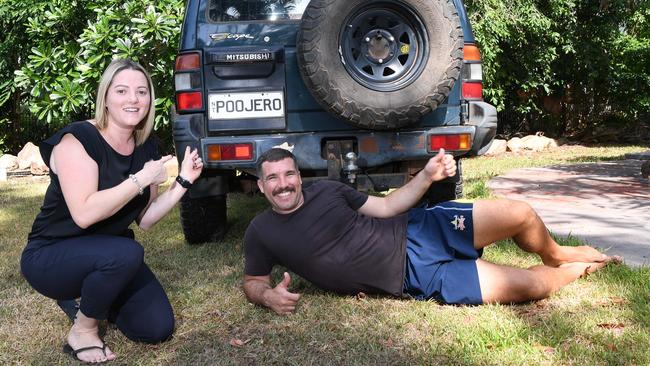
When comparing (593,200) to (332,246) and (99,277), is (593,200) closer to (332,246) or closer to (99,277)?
(332,246)

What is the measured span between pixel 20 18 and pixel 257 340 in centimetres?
961

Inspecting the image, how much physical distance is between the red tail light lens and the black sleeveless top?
3.13ft

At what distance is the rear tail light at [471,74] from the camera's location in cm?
366

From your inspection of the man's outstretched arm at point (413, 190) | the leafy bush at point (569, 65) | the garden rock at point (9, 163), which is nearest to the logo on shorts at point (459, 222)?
the man's outstretched arm at point (413, 190)

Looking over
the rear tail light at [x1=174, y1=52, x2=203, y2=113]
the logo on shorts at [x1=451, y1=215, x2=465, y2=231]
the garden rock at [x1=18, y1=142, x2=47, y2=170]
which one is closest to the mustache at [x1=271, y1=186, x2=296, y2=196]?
the logo on shorts at [x1=451, y1=215, x2=465, y2=231]

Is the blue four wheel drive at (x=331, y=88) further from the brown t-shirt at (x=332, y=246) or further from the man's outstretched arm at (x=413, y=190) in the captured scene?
the brown t-shirt at (x=332, y=246)

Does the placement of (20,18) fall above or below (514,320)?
above

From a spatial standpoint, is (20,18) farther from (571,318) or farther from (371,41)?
(571,318)

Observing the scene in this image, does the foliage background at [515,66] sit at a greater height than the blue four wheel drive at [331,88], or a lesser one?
greater

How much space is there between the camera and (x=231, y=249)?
4.19m

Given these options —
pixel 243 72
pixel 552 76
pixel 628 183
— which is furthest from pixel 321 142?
pixel 552 76

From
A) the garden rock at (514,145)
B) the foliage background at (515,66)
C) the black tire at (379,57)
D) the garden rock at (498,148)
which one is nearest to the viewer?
the black tire at (379,57)

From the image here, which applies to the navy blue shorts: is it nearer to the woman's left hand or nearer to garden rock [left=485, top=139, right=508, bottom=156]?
the woman's left hand

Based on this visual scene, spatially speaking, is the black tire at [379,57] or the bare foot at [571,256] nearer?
the bare foot at [571,256]
